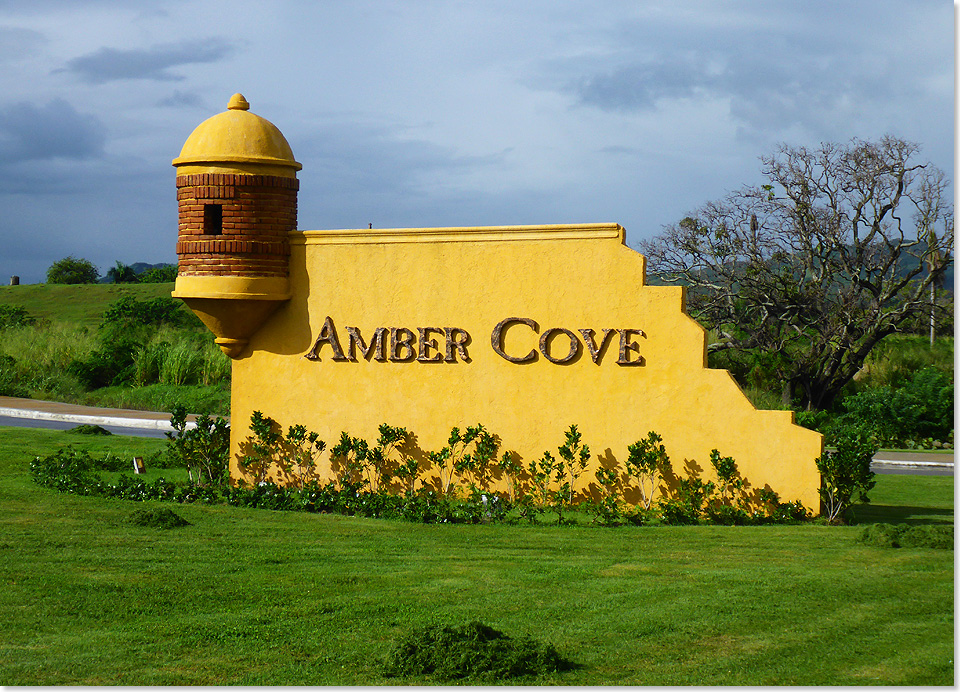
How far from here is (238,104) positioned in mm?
14234

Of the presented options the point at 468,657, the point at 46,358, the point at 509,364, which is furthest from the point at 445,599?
the point at 46,358

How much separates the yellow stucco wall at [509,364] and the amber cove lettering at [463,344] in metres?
0.05

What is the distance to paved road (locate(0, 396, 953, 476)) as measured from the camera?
66.6 feet

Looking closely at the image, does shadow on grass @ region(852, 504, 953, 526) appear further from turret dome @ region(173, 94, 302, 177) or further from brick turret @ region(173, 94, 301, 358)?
turret dome @ region(173, 94, 302, 177)

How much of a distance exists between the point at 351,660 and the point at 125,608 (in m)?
2.48

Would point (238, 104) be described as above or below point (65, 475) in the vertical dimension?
above

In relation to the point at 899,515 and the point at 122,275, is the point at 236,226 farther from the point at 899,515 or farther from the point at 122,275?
the point at 122,275

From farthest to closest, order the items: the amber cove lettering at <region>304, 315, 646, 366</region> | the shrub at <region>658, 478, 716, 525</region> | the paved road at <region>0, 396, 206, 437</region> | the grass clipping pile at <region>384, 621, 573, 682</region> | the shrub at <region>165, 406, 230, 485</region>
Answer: the paved road at <region>0, 396, 206, 437</region> < the shrub at <region>165, 406, 230, 485</region> < the amber cove lettering at <region>304, 315, 646, 366</region> < the shrub at <region>658, 478, 716, 525</region> < the grass clipping pile at <region>384, 621, 573, 682</region>

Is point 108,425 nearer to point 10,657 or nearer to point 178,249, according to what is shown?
point 178,249

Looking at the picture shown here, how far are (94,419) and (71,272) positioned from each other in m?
54.0

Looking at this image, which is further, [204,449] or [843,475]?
[204,449]

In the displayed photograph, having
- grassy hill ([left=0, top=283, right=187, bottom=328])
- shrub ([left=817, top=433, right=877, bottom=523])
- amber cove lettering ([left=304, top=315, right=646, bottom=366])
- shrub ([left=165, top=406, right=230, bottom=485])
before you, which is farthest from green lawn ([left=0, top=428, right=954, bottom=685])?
grassy hill ([left=0, top=283, right=187, bottom=328])

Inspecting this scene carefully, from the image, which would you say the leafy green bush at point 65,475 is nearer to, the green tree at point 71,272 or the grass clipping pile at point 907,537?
the grass clipping pile at point 907,537

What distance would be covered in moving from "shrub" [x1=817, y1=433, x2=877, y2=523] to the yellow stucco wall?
0.16 meters
